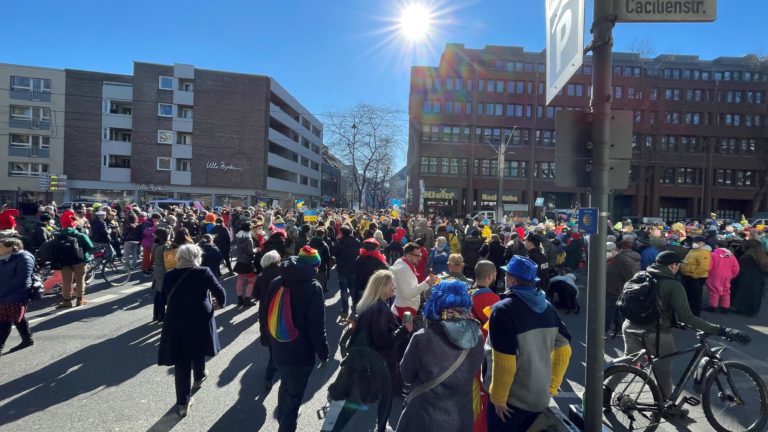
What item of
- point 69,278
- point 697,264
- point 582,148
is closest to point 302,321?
point 582,148

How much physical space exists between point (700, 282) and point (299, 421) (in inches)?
346

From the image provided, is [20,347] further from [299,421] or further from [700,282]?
[700,282]

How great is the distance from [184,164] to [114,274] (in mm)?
36652

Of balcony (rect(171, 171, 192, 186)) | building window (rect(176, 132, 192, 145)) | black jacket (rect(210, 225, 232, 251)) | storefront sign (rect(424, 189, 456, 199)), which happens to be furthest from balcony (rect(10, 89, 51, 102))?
black jacket (rect(210, 225, 232, 251))

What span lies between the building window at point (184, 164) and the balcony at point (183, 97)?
605 cm

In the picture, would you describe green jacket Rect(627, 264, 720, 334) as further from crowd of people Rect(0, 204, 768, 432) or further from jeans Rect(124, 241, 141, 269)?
jeans Rect(124, 241, 141, 269)

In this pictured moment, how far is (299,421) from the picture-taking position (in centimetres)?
420

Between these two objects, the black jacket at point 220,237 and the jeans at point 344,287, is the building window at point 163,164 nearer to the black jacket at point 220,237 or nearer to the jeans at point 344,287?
the black jacket at point 220,237

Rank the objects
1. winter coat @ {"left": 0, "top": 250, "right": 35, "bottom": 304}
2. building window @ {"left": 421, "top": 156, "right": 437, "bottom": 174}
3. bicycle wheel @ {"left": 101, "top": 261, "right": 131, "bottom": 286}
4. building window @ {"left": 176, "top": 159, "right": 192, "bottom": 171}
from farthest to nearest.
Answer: building window @ {"left": 421, "top": 156, "right": 437, "bottom": 174} < building window @ {"left": 176, "top": 159, "right": 192, "bottom": 171} < bicycle wheel @ {"left": 101, "top": 261, "right": 131, "bottom": 286} < winter coat @ {"left": 0, "top": 250, "right": 35, "bottom": 304}

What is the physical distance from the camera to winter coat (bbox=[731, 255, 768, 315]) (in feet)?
29.7

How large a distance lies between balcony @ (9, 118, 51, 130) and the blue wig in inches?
2177

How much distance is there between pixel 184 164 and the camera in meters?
44.8

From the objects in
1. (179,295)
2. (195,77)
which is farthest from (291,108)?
(179,295)

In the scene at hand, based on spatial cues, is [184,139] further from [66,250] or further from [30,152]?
[66,250]
